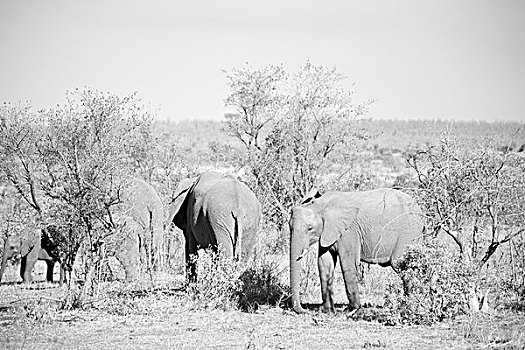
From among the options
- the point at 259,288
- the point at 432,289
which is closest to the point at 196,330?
the point at 259,288

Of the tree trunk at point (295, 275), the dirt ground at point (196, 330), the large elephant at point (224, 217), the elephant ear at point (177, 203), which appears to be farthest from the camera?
the elephant ear at point (177, 203)

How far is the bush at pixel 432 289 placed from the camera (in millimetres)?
13336

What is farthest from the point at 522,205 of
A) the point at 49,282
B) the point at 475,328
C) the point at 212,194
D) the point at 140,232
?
the point at 49,282

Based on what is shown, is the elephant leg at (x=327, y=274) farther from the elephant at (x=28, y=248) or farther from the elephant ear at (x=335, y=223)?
the elephant at (x=28, y=248)

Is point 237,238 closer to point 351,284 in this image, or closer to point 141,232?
point 351,284

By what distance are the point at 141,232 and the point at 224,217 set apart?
348 centimetres

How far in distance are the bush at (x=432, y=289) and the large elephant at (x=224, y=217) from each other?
4.07 meters

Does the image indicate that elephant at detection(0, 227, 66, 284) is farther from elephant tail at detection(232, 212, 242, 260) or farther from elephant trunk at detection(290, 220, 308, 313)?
elephant trunk at detection(290, 220, 308, 313)

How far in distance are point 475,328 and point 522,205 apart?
3775 millimetres

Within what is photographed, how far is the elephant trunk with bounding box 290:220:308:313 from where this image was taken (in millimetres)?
14680

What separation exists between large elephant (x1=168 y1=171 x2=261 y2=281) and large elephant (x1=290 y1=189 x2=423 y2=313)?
1811mm

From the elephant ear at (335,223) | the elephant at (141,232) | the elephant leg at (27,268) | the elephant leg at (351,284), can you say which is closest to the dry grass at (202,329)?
the elephant leg at (351,284)

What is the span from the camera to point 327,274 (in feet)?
50.9

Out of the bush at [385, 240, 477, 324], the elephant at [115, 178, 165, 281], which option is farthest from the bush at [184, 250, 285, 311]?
the bush at [385, 240, 477, 324]
